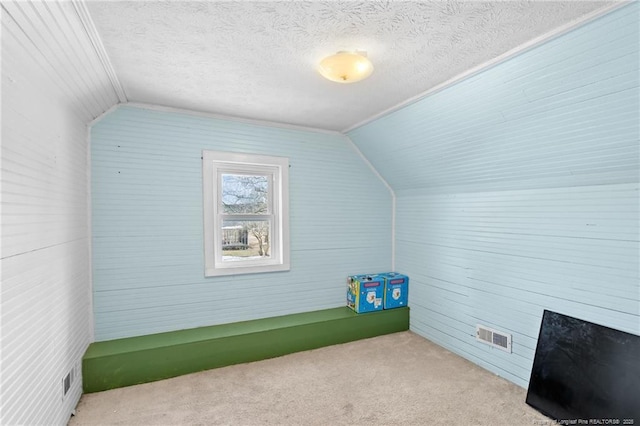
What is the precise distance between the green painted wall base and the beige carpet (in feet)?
0.27

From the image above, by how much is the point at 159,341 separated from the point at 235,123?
2.02m

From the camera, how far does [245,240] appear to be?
3164 millimetres

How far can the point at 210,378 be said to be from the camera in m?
2.48

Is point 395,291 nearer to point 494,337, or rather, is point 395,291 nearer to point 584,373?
point 494,337

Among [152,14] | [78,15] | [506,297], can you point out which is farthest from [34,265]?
[506,297]

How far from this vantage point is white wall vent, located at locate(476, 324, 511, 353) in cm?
248

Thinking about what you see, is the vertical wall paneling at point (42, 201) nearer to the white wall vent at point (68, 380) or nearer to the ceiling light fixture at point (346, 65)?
the white wall vent at point (68, 380)

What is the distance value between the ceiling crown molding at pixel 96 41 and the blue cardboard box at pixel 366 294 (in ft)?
8.85

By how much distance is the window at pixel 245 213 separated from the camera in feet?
9.43

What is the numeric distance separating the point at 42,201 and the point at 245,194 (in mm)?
1663

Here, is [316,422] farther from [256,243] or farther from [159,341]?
[256,243]

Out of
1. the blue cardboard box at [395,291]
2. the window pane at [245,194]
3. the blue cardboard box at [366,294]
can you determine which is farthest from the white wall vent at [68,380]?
the blue cardboard box at [395,291]

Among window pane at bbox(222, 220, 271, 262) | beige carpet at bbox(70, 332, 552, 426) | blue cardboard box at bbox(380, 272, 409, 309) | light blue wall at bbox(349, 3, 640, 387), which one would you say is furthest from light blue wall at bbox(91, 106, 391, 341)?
light blue wall at bbox(349, 3, 640, 387)

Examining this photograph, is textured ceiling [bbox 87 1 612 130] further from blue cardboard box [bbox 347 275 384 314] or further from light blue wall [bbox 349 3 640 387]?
blue cardboard box [bbox 347 275 384 314]
